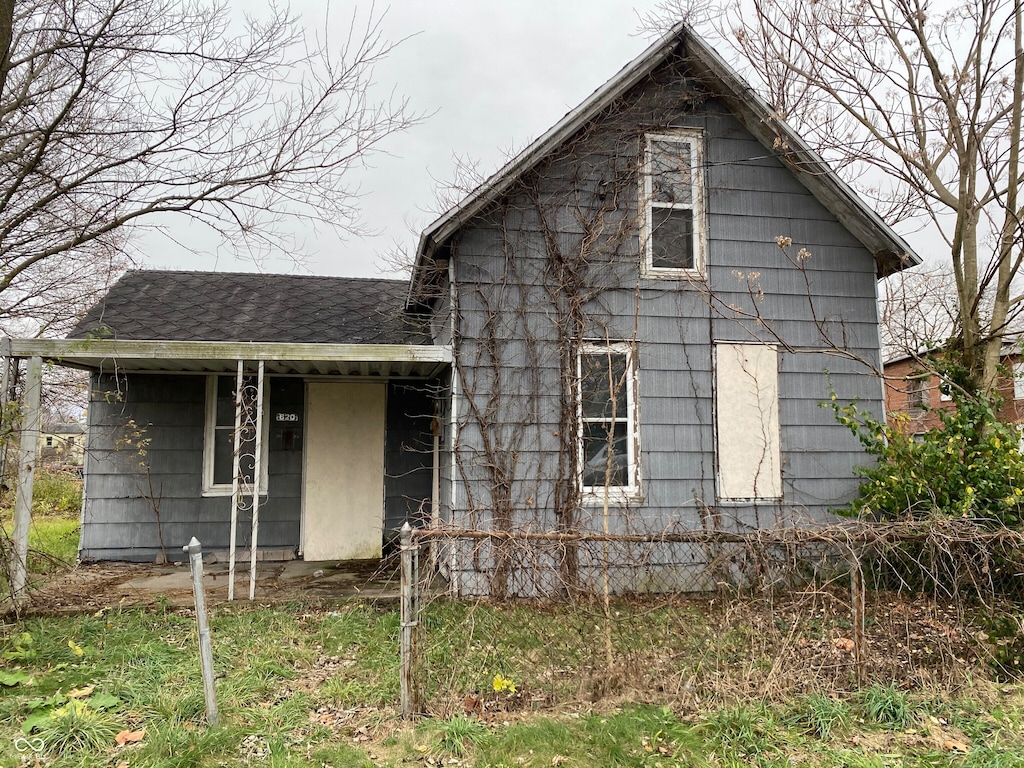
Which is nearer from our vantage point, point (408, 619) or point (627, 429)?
point (408, 619)

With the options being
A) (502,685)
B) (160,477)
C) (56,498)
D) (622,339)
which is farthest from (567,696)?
(56,498)

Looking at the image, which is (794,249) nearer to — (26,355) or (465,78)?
(465,78)

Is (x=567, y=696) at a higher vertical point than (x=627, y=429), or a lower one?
lower

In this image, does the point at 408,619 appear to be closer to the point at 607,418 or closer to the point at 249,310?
the point at 607,418

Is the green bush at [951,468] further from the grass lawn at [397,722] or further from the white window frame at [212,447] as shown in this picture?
the white window frame at [212,447]

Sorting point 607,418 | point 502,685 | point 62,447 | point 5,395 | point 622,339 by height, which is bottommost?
point 502,685

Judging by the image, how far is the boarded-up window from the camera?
745 cm

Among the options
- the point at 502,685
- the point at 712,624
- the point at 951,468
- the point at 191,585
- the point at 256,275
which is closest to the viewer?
the point at 502,685

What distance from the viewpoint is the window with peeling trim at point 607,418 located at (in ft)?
23.7

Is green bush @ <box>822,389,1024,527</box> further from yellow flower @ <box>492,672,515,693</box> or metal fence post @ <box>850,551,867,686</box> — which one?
yellow flower @ <box>492,672,515,693</box>

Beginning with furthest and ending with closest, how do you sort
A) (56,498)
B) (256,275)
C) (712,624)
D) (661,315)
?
(56,498) < (256,275) < (661,315) < (712,624)

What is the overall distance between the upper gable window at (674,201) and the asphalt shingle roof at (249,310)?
3378 millimetres

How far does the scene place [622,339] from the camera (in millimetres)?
7312

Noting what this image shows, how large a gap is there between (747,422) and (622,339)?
1793mm
